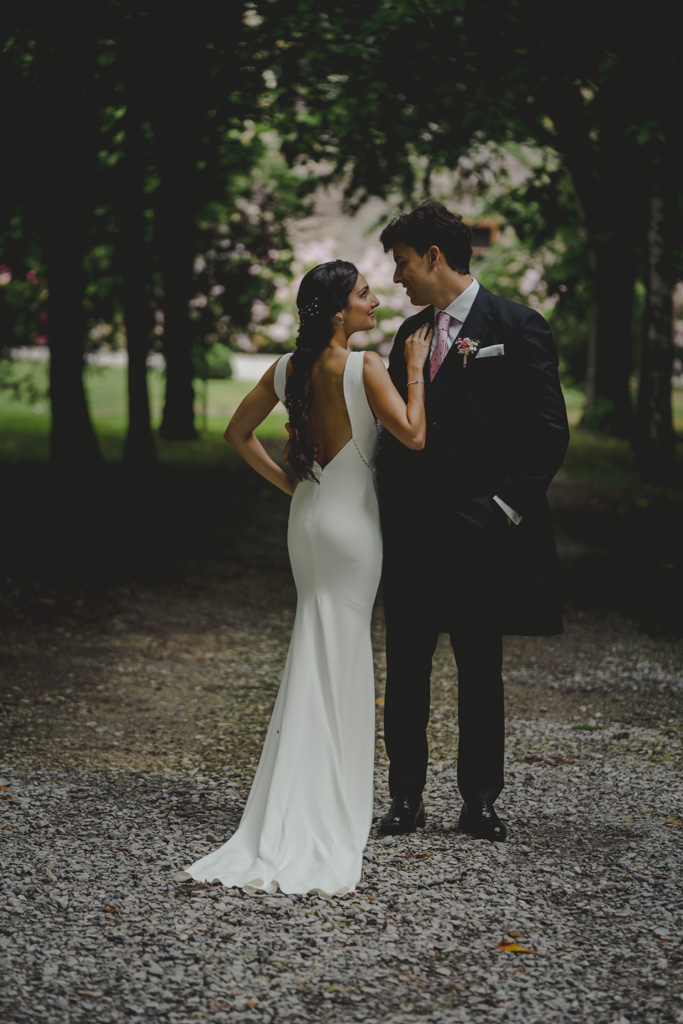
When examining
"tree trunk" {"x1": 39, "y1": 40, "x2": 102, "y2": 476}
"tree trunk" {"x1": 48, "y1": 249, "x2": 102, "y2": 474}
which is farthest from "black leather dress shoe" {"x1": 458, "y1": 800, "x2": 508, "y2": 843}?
"tree trunk" {"x1": 48, "y1": 249, "x2": 102, "y2": 474}

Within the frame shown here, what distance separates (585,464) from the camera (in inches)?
642

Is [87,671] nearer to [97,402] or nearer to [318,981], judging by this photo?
[318,981]

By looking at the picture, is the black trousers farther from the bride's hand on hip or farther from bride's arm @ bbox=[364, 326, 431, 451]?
the bride's hand on hip

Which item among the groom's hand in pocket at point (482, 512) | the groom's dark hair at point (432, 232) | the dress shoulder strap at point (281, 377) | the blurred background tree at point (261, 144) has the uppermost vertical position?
the blurred background tree at point (261, 144)

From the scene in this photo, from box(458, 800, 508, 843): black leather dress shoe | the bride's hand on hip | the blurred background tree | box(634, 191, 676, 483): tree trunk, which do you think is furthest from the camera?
box(634, 191, 676, 483): tree trunk

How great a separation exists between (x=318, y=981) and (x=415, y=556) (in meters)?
1.57

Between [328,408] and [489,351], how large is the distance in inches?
24.1

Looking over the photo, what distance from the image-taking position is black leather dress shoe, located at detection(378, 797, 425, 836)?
4.39 metres

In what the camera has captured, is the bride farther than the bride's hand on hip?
No

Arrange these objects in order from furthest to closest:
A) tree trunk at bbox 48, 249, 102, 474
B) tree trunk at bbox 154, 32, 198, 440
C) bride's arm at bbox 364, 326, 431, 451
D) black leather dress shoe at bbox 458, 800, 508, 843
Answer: tree trunk at bbox 48, 249, 102, 474
tree trunk at bbox 154, 32, 198, 440
black leather dress shoe at bbox 458, 800, 508, 843
bride's arm at bbox 364, 326, 431, 451

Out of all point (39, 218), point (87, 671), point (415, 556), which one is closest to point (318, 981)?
point (415, 556)

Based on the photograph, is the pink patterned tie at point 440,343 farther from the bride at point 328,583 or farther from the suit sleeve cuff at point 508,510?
the suit sleeve cuff at point 508,510

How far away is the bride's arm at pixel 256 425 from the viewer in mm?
4285

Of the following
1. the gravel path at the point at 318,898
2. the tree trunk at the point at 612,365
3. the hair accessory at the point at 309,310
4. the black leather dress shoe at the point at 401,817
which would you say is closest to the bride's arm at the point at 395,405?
the hair accessory at the point at 309,310
